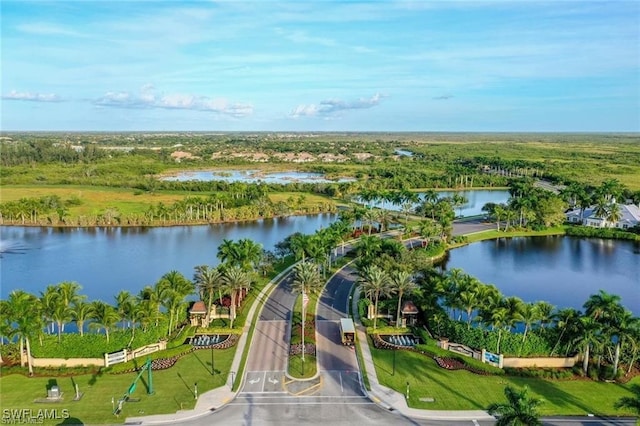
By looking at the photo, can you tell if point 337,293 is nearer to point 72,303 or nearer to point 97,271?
point 72,303

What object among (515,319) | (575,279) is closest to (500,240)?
(575,279)

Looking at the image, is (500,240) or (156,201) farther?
(156,201)

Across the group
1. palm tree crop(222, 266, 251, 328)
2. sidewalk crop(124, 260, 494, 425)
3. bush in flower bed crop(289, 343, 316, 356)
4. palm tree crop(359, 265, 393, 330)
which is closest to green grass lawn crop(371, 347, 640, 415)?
sidewalk crop(124, 260, 494, 425)

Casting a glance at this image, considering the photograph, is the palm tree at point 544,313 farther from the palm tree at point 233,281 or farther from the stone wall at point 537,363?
the palm tree at point 233,281

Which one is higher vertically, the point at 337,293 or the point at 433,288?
the point at 433,288

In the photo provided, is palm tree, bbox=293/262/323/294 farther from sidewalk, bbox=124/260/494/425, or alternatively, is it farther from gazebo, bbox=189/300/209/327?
sidewalk, bbox=124/260/494/425

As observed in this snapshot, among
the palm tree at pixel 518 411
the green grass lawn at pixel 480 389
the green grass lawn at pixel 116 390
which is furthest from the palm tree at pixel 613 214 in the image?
the green grass lawn at pixel 116 390
